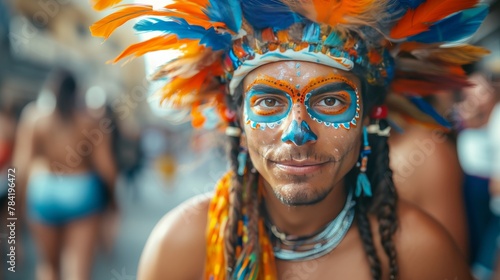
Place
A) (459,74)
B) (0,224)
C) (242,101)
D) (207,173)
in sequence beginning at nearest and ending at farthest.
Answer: (242,101) < (459,74) < (0,224) < (207,173)

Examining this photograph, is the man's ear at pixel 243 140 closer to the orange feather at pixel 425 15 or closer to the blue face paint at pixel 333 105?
the blue face paint at pixel 333 105

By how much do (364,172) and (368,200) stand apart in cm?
15

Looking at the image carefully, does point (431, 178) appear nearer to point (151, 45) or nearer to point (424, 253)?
point (424, 253)

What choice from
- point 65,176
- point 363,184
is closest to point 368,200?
point 363,184

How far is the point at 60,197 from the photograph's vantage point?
2938 mm

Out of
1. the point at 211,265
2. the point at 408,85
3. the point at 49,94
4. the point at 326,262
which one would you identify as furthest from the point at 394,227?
the point at 49,94

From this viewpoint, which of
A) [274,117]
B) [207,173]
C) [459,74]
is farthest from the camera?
[207,173]

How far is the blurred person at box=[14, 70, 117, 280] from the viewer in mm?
2941

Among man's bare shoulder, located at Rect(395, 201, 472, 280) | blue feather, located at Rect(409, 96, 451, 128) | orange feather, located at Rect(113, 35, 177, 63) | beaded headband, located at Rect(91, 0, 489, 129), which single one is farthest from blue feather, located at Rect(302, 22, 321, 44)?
man's bare shoulder, located at Rect(395, 201, 472, 280)

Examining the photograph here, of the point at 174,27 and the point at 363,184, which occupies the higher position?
the point at 174,27

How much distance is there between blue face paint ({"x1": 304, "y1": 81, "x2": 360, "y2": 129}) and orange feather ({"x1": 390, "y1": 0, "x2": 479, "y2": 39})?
27 centimetres

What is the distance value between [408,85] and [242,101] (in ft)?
2.39

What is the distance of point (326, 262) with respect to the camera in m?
1.83

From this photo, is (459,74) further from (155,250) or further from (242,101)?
(155,250)
